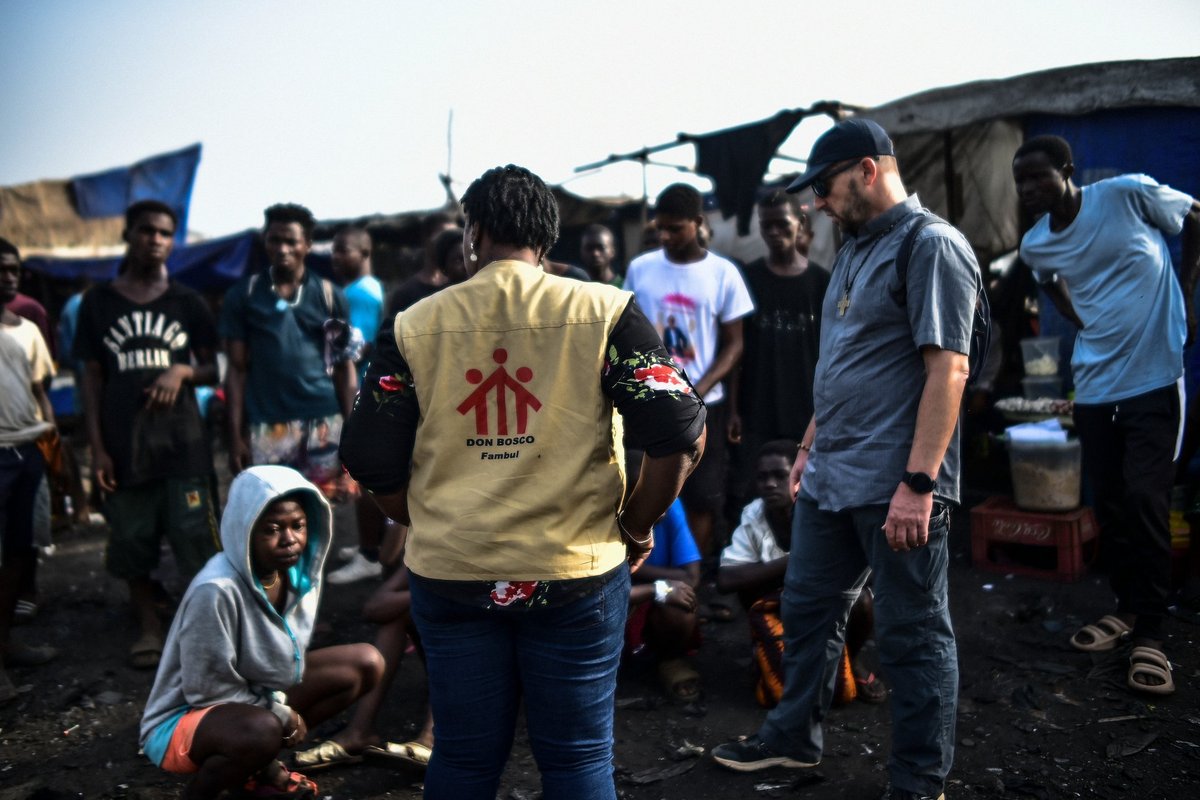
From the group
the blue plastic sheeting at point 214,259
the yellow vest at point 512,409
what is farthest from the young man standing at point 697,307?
the blue plastic sheeting at point 214,259

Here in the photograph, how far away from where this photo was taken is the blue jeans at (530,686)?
6.83 feet

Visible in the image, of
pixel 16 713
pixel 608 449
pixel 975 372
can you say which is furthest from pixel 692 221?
pixel 16 713

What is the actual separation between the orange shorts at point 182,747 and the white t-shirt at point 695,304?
122 inches

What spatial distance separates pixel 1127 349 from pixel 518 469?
3.26 m

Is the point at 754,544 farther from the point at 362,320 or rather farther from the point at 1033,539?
the point at 362,320

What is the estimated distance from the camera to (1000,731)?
3.55 metres

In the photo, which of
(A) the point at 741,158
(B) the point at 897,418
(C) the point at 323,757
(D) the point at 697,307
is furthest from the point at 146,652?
(A) the point at 741,158

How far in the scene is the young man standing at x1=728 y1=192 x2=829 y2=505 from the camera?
17.4 feet

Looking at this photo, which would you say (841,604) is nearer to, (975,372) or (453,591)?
(975,372)

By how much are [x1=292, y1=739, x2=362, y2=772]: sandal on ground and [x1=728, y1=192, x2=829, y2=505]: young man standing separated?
272 cm

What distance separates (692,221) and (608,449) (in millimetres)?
3250

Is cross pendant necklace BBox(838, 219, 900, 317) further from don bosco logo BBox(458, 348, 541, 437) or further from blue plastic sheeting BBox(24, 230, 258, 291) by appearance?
blue plastic sheeting BBox(24, 230, 258, 291)

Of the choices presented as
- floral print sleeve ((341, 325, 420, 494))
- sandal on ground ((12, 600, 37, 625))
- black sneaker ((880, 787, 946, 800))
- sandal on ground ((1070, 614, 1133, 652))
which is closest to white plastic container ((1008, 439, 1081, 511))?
sandal on ground ((1070, 614, 1133, 652))

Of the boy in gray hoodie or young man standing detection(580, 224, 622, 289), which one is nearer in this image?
the boy in gray hoodie
